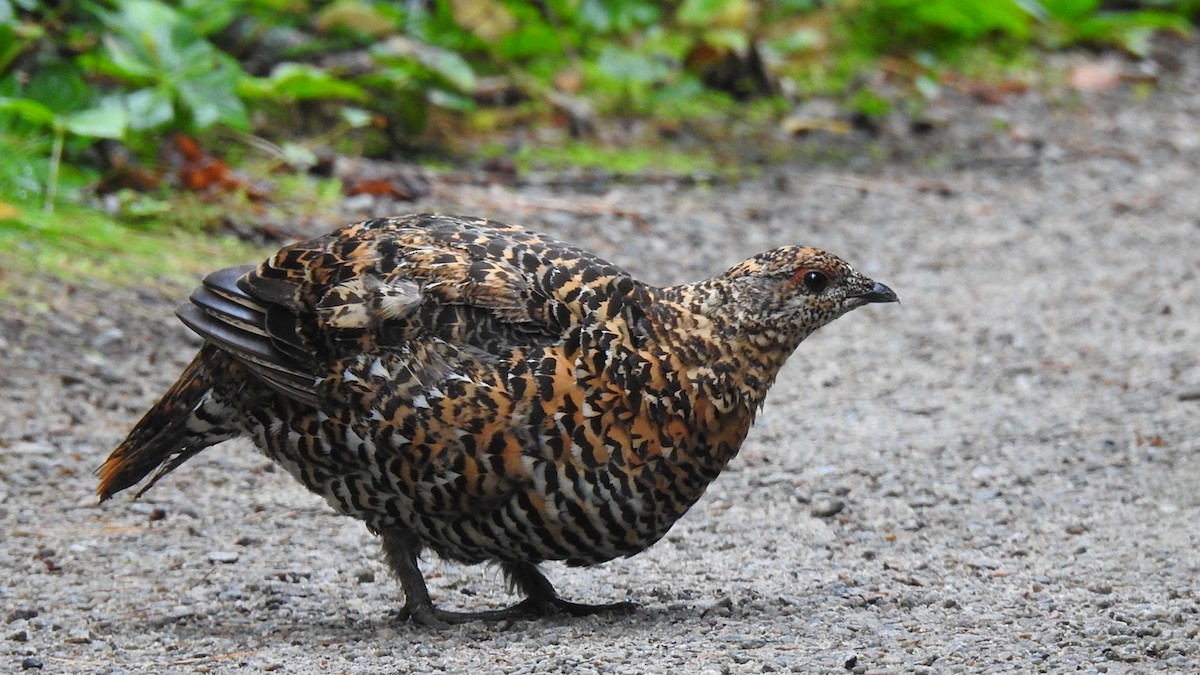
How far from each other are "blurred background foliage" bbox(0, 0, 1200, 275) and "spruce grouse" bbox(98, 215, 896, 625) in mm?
2707

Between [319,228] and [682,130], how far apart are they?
333 cm

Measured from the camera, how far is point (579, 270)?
4324mm

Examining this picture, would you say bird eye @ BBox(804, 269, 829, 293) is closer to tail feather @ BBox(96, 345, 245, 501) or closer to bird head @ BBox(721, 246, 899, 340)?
bird head @ BBox(721, 246, 899, 340)

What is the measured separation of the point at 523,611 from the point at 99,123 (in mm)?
3707

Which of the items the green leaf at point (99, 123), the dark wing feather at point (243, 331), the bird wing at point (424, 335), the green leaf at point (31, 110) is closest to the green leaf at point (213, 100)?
the green leaf at point (99, 123)

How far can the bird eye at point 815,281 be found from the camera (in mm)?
4410

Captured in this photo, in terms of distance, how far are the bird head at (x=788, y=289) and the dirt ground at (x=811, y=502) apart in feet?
2.65

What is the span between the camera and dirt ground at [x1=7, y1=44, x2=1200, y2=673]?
405 centimetres

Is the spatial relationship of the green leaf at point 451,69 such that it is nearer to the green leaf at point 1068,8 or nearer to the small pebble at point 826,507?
the small pebble at point 826,507

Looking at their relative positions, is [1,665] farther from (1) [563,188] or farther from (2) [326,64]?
(2) [326,64]

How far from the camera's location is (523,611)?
447 cm

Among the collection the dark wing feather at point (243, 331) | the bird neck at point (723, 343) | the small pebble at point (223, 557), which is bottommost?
the small pebble at point (223, 557)

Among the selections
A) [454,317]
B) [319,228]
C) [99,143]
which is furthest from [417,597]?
[99,143]

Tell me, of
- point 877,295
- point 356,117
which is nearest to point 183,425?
point 877,295
